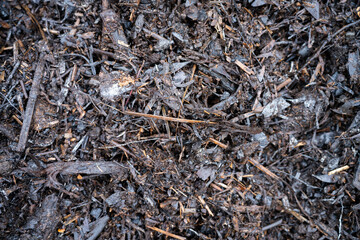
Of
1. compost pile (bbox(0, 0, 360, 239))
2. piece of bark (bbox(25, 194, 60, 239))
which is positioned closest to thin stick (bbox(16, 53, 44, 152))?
compost pile (bbox(0, 0, 360, 239))

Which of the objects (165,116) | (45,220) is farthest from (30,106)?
(165,116)

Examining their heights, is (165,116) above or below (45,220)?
above

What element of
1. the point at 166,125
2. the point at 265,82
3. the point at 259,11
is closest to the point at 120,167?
the point at 166,125

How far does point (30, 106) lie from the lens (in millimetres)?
2023

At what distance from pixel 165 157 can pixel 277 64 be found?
57.1 inches

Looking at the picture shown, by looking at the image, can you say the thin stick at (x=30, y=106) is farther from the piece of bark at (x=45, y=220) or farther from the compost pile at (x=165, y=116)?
the piece of bark at (x=45, y=220)

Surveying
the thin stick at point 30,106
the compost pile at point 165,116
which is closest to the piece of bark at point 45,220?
the compost pile at point 165,116

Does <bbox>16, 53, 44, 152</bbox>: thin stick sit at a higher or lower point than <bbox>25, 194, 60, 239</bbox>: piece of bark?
higher

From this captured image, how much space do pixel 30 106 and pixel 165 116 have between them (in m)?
1.21

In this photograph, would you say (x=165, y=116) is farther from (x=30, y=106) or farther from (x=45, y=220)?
(x=45, y=220)

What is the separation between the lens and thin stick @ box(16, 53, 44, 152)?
1.99 m

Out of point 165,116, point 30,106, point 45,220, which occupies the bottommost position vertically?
point 45,220

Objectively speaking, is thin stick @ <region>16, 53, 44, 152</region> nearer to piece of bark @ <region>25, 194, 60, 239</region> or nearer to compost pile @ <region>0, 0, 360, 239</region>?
compost pile @ <region>0, 0, 360, 239</region>

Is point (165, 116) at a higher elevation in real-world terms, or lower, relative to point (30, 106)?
lower
